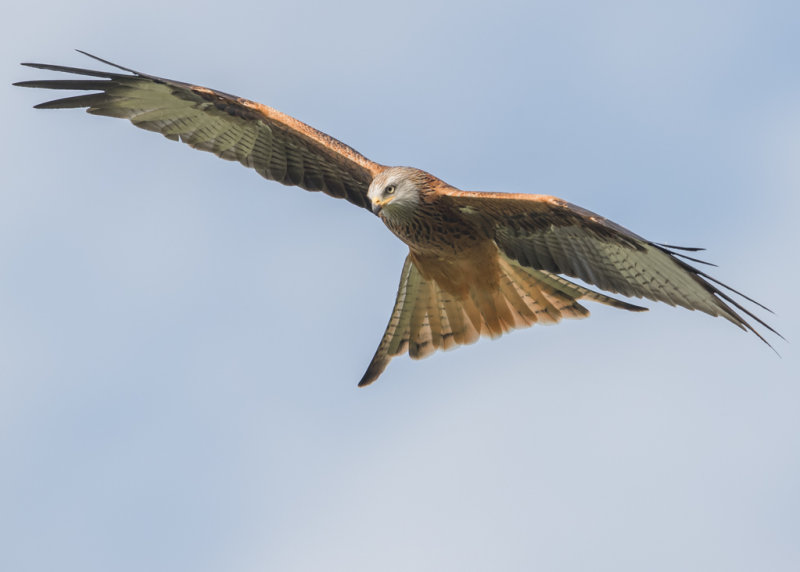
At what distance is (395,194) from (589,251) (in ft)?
5.12

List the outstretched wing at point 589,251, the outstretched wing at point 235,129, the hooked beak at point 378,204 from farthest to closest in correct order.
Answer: the outstretched wing at point 235,129
the hooked beak at point 378,204
the outstretched wing at point 589,251

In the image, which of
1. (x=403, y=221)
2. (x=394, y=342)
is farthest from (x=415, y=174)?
(x=394, y=342)

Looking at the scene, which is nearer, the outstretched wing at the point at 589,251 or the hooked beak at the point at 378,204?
the outstretched wing at the point at 589,251

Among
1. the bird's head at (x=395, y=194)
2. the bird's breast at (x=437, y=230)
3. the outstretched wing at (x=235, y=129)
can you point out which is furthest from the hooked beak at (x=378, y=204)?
the outstretched wing at (x=235, y=129)

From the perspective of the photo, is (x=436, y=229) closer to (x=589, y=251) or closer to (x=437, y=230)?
(x=437, y=230)

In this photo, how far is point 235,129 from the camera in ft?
34.6

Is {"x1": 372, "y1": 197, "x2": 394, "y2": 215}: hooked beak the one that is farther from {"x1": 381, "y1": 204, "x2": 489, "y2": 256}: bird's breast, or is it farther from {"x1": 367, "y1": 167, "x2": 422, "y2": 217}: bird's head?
{"x1": 381, "y1": 204, "x2": 489, "y2": 256}: bird's breast

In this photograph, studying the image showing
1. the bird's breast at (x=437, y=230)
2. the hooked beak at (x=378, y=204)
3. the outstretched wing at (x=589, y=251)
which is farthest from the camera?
the bird's breast at (x=437, y=230)

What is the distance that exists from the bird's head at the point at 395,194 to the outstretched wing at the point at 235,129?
1.98ft

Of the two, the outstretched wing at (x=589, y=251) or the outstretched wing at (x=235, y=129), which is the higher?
the outstretched wing at (x=235, y=129)

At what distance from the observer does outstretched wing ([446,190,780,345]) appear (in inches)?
331

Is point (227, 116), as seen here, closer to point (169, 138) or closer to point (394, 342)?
point (169, 138)

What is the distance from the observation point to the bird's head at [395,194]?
9336mm

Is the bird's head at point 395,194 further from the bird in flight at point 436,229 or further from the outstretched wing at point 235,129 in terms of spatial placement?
the outstretched wing at point 235,129
